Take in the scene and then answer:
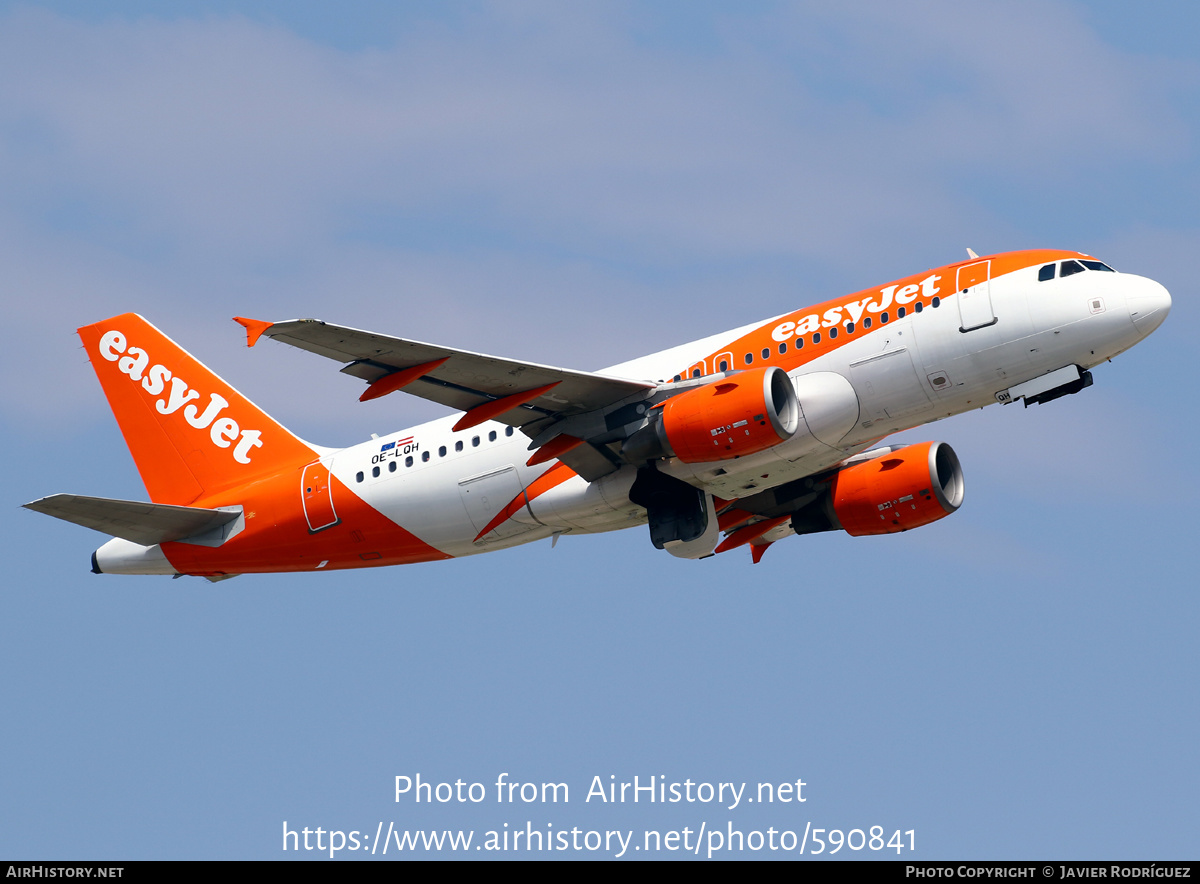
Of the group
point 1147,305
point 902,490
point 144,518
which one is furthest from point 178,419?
point 1147,305

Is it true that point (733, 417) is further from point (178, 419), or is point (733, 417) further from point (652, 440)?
point (178, 419)

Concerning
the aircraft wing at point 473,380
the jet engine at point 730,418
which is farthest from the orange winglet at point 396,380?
the jet engine at point 730,418

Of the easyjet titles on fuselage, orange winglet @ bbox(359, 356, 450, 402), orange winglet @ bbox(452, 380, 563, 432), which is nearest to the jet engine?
the easyjet titles on fuselage

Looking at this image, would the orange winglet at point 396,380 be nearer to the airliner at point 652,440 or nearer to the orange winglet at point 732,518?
the airliner at point 652,440

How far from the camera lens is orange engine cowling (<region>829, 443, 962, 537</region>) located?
132 ft

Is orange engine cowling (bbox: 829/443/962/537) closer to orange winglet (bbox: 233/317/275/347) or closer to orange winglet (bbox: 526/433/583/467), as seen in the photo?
orange winglet (bbox: 526/433/583/467)

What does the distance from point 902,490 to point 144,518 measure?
1999 cm

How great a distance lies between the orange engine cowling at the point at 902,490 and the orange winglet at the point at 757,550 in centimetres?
289

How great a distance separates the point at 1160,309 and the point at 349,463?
20.6 metres

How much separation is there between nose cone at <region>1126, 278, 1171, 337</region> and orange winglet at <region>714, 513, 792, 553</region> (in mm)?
11293

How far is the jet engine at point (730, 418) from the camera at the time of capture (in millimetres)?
34562

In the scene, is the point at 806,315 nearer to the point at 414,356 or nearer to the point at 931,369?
the point at 931,369

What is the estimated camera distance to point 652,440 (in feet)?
118

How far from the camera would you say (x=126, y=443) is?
45.5 m
